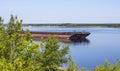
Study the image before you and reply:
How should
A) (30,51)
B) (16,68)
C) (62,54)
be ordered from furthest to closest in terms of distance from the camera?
(62,54)
(30,51)
(16,68)

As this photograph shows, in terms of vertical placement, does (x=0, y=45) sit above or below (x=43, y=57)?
above

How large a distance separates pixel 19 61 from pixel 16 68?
41 centimetres

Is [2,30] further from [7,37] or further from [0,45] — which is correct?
[0,45]

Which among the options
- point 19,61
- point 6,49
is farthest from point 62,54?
point 19,61

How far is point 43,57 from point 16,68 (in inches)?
332

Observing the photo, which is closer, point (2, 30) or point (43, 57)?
point (2, 30)

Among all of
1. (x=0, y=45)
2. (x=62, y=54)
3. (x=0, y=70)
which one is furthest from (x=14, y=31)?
(x=62, y=54)

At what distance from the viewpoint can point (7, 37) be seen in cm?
1817

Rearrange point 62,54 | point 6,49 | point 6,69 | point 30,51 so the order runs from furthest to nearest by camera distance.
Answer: point 62,54 < point 6,49 < point 30,51 < point 6,69

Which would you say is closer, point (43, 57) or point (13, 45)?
point (13, 45)

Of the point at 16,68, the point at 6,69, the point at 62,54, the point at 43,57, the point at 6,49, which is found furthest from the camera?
the point at 62,54

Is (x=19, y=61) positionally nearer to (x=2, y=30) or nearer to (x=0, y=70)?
(x=0, y=70)

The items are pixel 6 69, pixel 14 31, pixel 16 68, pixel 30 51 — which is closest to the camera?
pixel 6 69

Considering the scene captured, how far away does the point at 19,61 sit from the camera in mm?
14828
